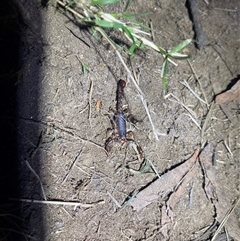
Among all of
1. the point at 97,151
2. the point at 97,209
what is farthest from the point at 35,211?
the point at 97,151

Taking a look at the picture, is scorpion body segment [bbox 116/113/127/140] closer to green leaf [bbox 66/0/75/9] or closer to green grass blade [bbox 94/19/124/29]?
green grass blade [bbox 94/19/124/29]

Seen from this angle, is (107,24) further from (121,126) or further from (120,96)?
(121,126)

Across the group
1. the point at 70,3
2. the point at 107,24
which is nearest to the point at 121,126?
the point at 107,24

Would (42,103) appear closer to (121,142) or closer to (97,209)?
(121,142)

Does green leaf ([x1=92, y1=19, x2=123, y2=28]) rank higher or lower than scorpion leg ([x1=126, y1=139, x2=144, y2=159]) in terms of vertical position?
higher

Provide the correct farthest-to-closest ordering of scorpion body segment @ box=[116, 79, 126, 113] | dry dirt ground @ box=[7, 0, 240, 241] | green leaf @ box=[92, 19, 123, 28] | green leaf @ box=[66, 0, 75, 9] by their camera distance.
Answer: scorpion body segment @ box=[116, 79, 126, 113] < green leaf @ box=[66, 0, 75, 9] < dry dirt ground @ box=[7, 0, 240, 241] < green leaf @ box=[92, 19, 123, 28]

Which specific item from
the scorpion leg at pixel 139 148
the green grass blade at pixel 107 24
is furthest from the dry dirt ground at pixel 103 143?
the green grass blade at pixel 107 24

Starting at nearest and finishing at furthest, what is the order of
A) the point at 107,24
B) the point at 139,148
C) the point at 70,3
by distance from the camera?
1. the point at 107,24
2. the point at 70,3
3. the point at 139,148

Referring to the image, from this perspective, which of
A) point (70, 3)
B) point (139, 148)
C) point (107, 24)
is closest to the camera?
point (107, 24)

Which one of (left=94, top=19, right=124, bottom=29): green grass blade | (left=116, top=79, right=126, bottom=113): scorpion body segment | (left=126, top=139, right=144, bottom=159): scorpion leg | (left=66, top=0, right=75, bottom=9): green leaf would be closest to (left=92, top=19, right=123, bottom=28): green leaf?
(left=94, top=19, right=124, bottom=29): green grass blade
